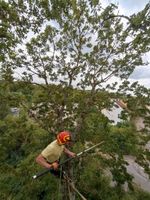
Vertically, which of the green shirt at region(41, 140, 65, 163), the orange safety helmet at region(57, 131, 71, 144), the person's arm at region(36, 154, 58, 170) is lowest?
the person's arm at region(36, 154, 58, 170)

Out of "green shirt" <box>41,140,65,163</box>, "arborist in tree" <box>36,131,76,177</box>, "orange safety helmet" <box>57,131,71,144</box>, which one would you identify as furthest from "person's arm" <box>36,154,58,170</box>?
"orange safety helmet" <box>57,131,71,144</box>

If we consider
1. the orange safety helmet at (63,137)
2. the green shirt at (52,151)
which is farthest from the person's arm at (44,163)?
the orange safety helmet at (63,137)

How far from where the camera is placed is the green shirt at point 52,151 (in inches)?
283

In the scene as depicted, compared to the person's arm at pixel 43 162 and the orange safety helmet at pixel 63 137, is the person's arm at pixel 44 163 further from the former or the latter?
the orange safety helmet at pixel 63 137

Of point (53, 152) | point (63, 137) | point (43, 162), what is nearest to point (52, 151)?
point (53, 152)

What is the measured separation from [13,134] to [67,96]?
7.60 feet

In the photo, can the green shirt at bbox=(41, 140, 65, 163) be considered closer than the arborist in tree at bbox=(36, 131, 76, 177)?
No

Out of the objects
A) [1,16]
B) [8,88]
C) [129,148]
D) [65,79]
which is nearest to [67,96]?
[65,79]

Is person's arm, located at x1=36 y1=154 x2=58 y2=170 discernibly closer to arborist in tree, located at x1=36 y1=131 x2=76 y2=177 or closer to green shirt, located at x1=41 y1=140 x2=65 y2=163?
arborist in tree, located at x1=36 y1=131 x2=76 y2=177

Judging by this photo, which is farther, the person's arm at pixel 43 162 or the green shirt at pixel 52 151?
the green shirt at pixel 52 151

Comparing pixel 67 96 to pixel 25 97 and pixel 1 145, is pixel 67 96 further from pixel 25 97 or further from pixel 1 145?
pixel 1 145

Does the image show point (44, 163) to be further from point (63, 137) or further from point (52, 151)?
point (63, 137)

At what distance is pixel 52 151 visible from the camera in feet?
A: 23.7

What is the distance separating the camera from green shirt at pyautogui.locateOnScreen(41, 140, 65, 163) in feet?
23.6
